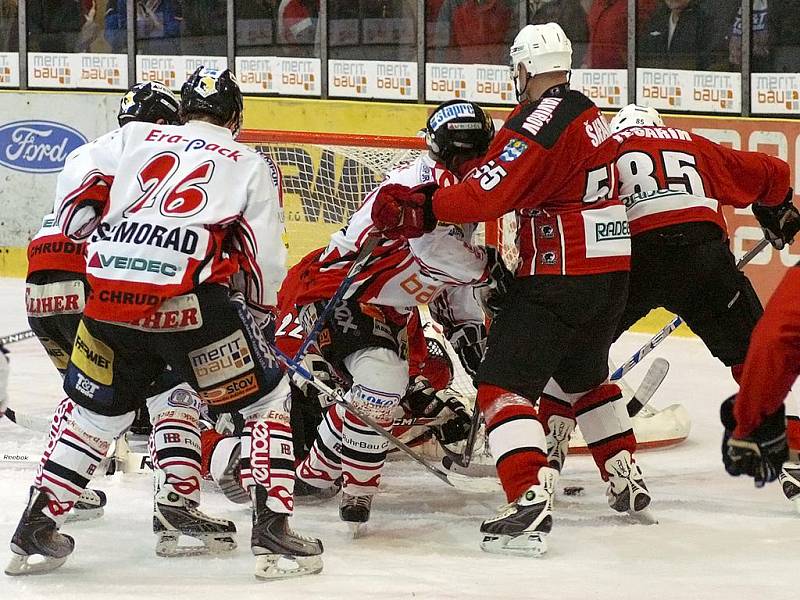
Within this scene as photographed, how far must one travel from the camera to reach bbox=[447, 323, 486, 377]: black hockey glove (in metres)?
3.92

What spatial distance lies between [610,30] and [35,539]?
4688 mm

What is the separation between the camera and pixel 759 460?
2.15m

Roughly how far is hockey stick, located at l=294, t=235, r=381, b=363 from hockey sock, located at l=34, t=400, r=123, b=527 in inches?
25.3

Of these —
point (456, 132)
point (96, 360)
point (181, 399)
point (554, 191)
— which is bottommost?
point (181, 399)

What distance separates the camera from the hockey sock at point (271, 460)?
3.10 m

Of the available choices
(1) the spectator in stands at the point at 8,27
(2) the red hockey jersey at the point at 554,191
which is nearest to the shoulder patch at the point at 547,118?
(2) the red hockey jersey at the point at 554,191

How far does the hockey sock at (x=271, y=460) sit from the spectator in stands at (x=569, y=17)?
14.1 ft

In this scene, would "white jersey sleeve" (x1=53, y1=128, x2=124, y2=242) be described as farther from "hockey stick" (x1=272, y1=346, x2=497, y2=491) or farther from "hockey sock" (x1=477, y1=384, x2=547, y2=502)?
"hockey sock" (x1=477, y1=384, x2=547, y2=502)

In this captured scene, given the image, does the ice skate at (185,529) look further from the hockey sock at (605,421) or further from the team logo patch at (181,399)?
the hockey sock at (605,421)

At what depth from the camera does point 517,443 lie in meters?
3.26

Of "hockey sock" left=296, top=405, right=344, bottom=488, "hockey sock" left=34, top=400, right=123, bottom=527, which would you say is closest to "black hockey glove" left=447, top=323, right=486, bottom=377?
"hockey sock" left=296, top=405, right=344, bottom=488

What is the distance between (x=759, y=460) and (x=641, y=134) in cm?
175

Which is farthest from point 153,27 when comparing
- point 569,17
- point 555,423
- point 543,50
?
point 543,50

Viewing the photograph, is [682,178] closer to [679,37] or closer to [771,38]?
[771,38]
